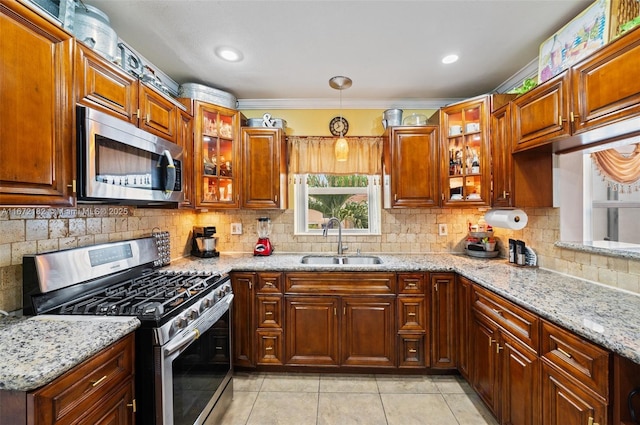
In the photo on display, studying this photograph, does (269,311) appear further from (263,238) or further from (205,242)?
(205,242)

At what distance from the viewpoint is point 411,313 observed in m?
2.46

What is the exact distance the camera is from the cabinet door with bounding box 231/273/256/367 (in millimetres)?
2510

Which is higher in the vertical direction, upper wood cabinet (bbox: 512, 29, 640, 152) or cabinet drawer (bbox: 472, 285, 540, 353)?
upper wood cabinet (bbox: 512, 29, 640, 152)

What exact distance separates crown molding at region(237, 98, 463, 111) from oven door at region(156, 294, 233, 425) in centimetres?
214

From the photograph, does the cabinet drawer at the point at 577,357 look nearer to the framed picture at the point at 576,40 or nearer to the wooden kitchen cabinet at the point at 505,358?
the wooden kitchen cabinet at the point at 505,358

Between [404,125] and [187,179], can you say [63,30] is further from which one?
[404,125]

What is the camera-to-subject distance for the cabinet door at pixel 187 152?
242cm

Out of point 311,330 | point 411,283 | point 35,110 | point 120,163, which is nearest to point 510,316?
point 411,283

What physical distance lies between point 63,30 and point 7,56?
1.03ft

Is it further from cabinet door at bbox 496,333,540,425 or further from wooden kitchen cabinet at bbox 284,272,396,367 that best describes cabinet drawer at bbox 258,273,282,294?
cabinet door at bbox 496,333,540,425

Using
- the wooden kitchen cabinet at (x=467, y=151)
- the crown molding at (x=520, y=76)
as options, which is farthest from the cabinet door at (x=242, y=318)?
the crown molding at (x=520, y=76)

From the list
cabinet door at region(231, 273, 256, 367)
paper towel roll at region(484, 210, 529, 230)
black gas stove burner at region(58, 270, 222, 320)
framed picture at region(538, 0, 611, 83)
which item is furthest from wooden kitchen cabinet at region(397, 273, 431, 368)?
framed picture at region(538, 0, 611, 83)

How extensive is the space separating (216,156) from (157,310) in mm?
1728

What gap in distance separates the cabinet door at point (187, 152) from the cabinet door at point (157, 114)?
98mm
